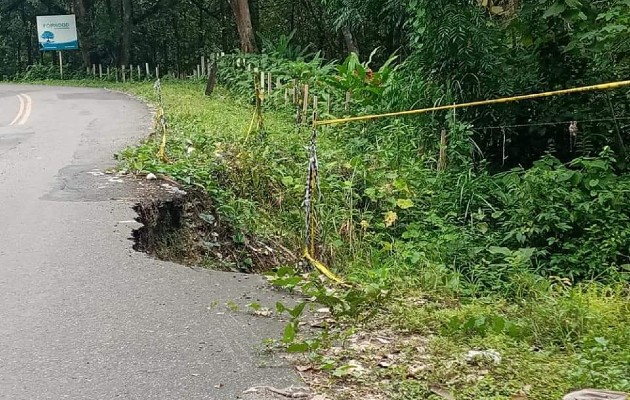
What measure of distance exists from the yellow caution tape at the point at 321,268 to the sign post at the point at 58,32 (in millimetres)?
31993

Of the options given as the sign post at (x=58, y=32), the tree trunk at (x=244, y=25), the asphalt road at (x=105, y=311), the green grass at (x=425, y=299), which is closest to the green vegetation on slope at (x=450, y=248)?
the green grass at (x=425, y=299)

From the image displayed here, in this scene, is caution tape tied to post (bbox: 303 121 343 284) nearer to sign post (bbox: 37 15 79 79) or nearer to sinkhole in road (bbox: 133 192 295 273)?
sinkhole in road (bbox: 133 192 295 273)

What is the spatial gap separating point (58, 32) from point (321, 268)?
1306 inches

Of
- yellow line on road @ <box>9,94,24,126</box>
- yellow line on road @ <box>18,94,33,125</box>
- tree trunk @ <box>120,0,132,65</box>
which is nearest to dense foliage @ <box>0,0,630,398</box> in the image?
yellow line on road @ <box>18,94,33,125</box>

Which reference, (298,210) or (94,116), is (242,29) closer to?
(94,116)

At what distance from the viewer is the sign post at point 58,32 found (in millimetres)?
35125

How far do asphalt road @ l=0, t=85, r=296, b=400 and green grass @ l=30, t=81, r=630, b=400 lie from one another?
2.87 ft

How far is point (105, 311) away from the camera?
5.13 metres

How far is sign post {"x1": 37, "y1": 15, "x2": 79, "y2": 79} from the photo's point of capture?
35125mm

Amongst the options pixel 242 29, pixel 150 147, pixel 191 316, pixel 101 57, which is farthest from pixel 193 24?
pixel 191 316

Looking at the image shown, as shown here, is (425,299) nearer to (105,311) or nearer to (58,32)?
(105,311)

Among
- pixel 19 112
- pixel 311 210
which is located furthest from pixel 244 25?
pixel 311 210

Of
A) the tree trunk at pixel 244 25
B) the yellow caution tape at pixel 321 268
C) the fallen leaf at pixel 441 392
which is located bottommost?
the yellow caution tape at pixel 321 268

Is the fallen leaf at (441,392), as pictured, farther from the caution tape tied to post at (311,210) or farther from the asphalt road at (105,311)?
the caution tape tied to post at (311,210)
